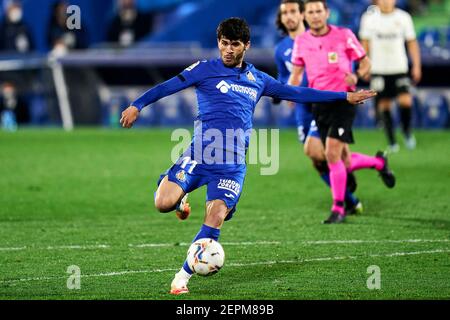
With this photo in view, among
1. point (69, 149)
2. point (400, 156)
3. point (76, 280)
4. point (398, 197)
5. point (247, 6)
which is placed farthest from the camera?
point (247, 6)

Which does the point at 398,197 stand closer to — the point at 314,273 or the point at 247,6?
the point at 314,273

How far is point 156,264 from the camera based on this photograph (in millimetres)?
8688

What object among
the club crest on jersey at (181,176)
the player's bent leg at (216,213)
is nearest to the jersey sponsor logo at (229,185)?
the player's bent leg at (216,213)

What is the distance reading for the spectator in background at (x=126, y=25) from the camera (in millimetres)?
25656

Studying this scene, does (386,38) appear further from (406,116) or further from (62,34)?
(62,34)

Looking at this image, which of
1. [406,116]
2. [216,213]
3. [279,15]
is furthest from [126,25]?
[216,213]

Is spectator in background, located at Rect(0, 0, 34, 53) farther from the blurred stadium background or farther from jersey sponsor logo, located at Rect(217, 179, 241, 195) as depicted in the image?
jersey sponsor logo, located at Rect(217, 179, 241, 195)

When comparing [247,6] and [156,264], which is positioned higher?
[247,6]

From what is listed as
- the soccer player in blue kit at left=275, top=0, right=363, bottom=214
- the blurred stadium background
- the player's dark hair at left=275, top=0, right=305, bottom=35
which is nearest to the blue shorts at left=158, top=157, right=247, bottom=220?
the soccer player in blue kit at left=275, top=0, right=363, bottom=214

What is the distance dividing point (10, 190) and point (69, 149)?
15.8ft

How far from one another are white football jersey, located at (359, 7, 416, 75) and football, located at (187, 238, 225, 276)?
34.1 feet
